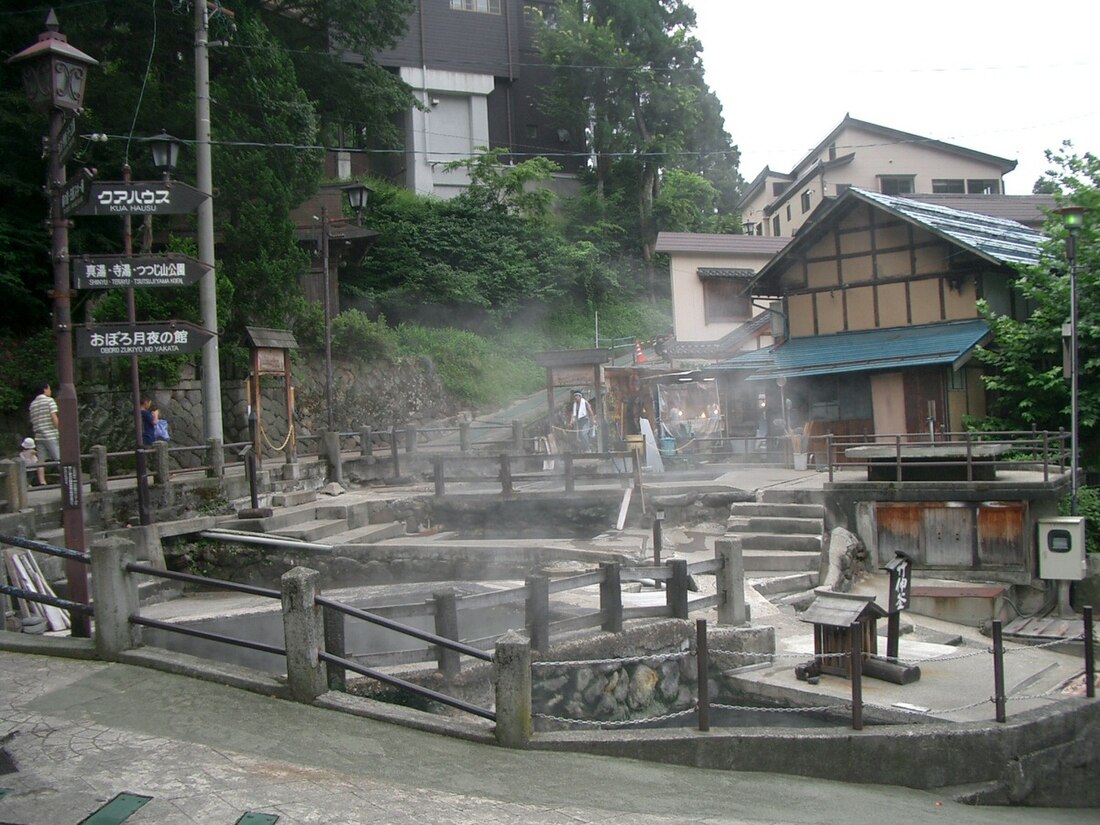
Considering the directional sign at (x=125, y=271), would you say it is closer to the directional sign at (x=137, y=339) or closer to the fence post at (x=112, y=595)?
the directional sign at (x=137, y=339)

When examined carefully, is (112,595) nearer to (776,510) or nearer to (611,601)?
(611,601)

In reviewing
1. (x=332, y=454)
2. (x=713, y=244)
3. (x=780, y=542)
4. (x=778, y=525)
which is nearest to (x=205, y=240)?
(x=332, y=454)

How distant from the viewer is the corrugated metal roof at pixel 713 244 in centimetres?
3544

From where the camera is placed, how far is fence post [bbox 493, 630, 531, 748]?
677 centimetres

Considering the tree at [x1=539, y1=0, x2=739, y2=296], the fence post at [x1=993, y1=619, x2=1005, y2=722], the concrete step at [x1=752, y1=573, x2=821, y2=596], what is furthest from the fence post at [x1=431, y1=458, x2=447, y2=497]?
the tree at [x1=539, y1=0, x2=739, y2=296]

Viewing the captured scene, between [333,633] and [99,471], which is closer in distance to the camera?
[333,633]

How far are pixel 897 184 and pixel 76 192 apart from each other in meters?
34.8

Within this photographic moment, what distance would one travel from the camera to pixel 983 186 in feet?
125

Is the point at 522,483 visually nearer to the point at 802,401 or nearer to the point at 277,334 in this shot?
the point at 277,334

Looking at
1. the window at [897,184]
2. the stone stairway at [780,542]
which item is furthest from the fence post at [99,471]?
the window at [897,184]

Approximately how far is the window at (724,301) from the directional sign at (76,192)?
29019 mm

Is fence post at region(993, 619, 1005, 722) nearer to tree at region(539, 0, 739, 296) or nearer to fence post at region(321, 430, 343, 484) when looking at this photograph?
fence post at region(321, 430, 343, 484)

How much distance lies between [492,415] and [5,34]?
1763 centimetres

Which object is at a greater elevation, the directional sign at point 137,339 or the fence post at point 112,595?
the directional sign at point 137,339
